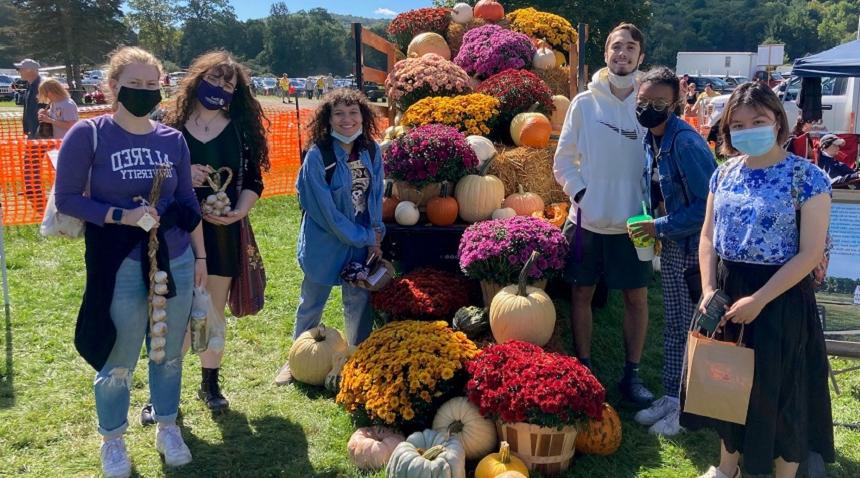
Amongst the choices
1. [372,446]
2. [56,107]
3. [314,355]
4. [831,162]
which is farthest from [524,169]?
[56,107]

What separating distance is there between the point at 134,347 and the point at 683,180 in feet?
9.51

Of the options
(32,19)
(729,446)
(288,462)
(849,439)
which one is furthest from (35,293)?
(32,19)

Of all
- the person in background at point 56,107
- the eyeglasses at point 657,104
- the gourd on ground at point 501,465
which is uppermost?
the person in background at point 56,107

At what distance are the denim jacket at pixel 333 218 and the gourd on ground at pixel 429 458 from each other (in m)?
1.39

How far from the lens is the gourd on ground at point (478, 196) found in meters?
5.24

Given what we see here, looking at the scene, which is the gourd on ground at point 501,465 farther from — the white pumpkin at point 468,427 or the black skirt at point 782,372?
the black skirt at point 782,372

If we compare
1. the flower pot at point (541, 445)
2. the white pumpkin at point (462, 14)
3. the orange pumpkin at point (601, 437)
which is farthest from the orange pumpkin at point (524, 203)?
the white pumpkin at point (462, 14)

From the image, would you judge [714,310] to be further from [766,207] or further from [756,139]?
[756,139]

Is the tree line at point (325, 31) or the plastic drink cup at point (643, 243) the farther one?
the tree line at point (325, 31)

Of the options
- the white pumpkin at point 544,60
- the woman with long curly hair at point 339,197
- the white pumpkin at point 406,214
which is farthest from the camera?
the white pumpkin at point 544,60

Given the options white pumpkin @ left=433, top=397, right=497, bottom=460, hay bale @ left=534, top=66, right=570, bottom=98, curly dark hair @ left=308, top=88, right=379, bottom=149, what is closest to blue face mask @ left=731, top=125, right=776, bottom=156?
white pumpkin @ left=433, top=397, right=497, bottom=460

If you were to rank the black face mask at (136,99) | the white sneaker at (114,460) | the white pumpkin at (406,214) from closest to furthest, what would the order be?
1. the black face mask at (136,99)
2. the white sneaker at (114,460)
3. the white pumpkin at (406,214)

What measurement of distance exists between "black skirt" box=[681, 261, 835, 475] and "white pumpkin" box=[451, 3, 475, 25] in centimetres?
568

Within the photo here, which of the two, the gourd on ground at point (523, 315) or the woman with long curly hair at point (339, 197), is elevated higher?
the woman with long curly hair at point (339, 197)
